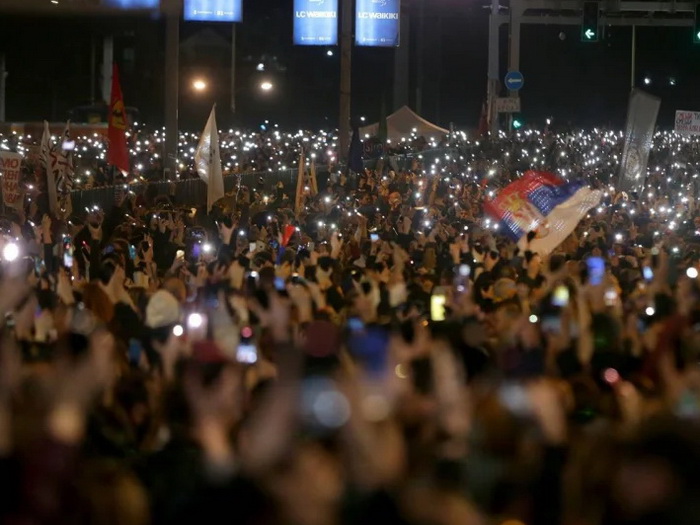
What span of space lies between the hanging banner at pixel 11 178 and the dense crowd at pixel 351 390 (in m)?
3.01

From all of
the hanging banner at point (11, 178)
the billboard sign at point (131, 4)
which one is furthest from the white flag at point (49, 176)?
the billboard sign at point (131, 4)

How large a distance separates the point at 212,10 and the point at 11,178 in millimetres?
14758

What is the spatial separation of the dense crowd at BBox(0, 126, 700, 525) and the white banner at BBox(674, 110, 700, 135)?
627 inches

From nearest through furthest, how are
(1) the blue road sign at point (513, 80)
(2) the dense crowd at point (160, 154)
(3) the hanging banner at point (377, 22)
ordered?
(2) the dense crowd at point (160, 154)
(1) the blue road sign at point (513, 80)
(3) the hanging banner at point (377, 22)

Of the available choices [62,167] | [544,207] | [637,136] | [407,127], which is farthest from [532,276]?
[407,127]

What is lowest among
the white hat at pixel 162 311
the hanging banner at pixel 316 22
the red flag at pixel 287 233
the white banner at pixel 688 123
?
the red flag at pixel 287 233

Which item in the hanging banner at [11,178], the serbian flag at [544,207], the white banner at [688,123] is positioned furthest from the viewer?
the white banner at [688,123]

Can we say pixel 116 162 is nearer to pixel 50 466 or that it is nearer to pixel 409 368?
pixel 409 368

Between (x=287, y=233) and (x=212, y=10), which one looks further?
(x=212, y=10)

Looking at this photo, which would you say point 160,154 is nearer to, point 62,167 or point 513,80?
point 513,80

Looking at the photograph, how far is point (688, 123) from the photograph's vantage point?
29.0 m

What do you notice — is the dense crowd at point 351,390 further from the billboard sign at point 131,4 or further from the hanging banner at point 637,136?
the billboard sign at point 131,4

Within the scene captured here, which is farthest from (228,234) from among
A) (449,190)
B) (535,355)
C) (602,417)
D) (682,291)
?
(449,190)

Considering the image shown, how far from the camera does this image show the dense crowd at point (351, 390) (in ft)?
16.2
